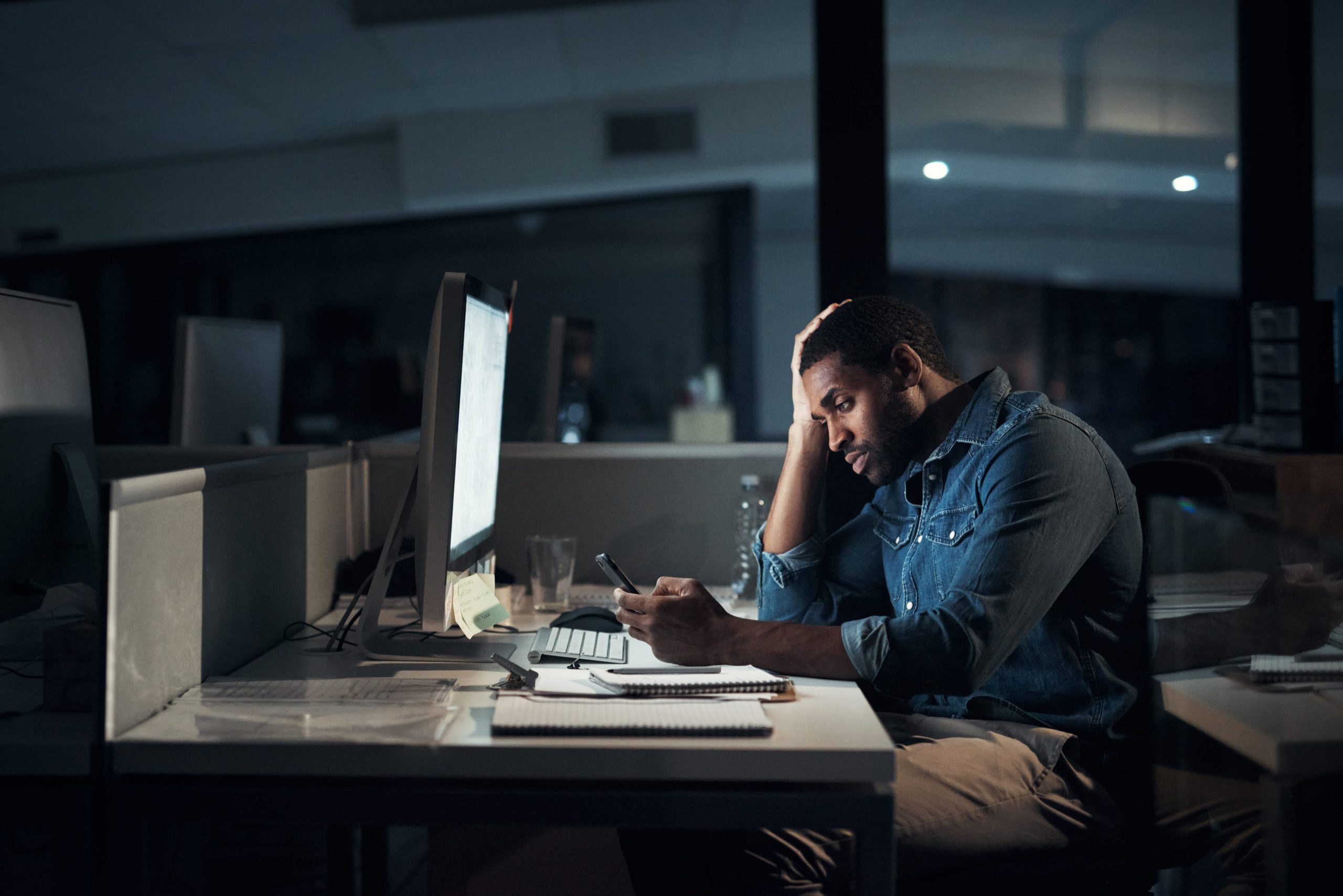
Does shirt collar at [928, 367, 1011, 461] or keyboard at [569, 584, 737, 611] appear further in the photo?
keyboard at [569, 584, 737, 611]

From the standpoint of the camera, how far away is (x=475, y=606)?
1.35 meters

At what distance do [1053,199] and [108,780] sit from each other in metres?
6.18

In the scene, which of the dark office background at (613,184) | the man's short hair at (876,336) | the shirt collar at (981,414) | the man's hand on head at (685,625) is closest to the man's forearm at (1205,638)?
the shirt collar at (981,414)

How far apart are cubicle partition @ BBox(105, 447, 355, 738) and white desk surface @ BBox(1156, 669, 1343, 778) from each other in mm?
1218

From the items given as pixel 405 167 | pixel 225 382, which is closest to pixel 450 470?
pixel 225 382

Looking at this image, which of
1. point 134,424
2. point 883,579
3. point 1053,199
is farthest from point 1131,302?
point 134,424

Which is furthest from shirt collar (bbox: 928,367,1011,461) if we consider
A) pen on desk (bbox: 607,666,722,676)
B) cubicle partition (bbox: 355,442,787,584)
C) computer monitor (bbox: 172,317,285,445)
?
computer monitor (bbox: 172,317,285,445)

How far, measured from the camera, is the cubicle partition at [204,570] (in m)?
0.98

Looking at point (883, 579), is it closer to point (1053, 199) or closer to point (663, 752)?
point (663, 752)

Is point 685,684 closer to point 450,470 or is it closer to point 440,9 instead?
point 450,470

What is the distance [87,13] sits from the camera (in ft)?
12.5

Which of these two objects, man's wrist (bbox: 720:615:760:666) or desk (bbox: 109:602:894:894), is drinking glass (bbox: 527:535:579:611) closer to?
man's wrist (bbox: 720:615:760:666)

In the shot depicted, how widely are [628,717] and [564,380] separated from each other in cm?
139

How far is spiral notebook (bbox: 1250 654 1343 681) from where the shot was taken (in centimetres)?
113
